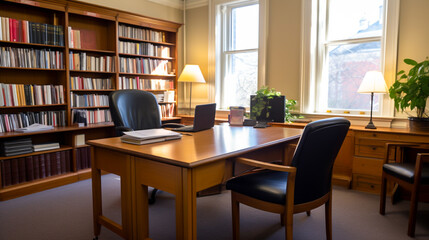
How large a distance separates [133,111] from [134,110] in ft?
0.06

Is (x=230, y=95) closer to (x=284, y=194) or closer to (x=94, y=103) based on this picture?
(x=94, y=103)

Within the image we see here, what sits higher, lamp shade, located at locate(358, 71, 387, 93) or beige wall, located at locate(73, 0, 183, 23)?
beige wall, located at locate(73, 0, 183, 23)

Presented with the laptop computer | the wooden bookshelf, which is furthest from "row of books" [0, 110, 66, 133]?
the laptop computer

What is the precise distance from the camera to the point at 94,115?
4137mm

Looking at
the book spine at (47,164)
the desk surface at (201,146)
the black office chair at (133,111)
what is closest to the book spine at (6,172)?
the book spine at (47,164)

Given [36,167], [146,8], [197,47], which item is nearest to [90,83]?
[36,167]

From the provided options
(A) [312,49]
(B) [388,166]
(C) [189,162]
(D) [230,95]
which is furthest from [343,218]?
(D) [230,95]

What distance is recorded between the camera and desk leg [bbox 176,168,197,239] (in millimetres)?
1535

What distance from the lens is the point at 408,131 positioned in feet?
10.2

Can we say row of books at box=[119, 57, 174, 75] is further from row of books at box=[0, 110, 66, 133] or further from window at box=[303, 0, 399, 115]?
window at box=[303, 0, 399, 115]

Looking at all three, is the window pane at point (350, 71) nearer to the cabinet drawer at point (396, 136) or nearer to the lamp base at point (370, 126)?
the lamp base at point (370, 126)

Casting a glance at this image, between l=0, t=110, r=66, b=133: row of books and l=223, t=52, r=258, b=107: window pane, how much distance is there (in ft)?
8.53

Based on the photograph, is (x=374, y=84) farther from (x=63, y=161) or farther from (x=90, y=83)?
(x=63, y=161)

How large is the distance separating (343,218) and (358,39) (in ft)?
7.66
